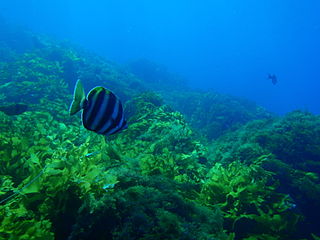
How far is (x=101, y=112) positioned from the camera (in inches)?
60.6

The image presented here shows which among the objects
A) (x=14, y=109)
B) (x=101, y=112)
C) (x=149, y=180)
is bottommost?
(x=14, y=109)

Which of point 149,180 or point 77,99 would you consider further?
point 149,180

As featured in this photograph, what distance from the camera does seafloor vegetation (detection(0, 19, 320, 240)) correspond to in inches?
87.2

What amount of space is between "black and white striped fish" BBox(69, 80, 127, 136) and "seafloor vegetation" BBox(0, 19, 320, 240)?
80 cm

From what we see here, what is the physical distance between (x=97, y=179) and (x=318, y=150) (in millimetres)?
6984

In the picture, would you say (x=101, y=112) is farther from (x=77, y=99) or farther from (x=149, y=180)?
(x=149, y=180)

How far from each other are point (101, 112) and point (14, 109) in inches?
258

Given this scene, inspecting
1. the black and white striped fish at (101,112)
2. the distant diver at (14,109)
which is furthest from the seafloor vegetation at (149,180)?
the black and white striped fish at (101,112)

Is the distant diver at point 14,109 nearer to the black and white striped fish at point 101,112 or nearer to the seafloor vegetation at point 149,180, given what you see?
the seafloor vegetation at point 149,180

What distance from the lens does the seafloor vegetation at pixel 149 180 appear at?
2215mm

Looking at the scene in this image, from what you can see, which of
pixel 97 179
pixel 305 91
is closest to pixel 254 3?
pixel 305 91

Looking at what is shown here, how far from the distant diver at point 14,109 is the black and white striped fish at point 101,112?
20.7ft

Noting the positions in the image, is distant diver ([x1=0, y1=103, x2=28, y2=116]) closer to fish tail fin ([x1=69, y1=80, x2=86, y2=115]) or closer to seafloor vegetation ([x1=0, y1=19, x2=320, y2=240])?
seafloor vegetation ([x1=0, y1=19, x2=320, y2=240])

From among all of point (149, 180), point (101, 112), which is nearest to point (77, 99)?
point (101, 112)
